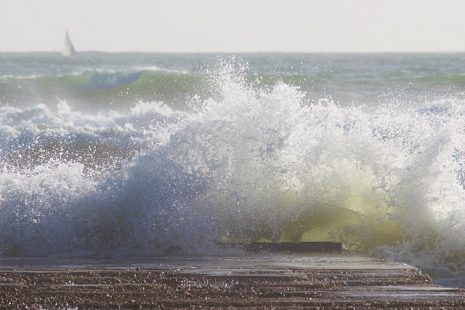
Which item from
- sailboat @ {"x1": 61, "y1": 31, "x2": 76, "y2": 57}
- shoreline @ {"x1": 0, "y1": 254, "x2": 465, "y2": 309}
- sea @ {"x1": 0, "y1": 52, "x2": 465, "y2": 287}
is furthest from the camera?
sailboat @ {"x1": 61, "y1": 31, "x2": 76, "y2": 57}

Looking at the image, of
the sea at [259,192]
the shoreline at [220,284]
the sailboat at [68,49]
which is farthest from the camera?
the sailboat at [68,49]

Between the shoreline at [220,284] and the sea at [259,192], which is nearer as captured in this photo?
the shoreline at [220,284]

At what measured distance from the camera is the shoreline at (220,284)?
6324 mm

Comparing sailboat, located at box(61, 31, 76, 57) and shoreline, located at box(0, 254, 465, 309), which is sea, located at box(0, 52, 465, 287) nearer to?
shoreline, located at box(0, 254, 465, 309)

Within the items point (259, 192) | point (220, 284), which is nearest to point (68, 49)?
point (259, 192)

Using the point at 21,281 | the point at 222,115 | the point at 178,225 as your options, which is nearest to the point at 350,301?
the point at 21,281

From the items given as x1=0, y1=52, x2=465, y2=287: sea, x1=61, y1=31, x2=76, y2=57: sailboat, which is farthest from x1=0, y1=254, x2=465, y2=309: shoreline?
x1=61, y1=31, x2=76, y2=57: sailboat

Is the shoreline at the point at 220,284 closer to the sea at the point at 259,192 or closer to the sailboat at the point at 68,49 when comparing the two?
the sea at the point at 259,192

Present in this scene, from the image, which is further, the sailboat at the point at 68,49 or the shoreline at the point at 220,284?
the sailboat at the point at 68,49

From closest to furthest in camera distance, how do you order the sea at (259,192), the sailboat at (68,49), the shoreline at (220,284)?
the shoreline at (220,284), the sea at (259,192), the sailboat at (68,49)

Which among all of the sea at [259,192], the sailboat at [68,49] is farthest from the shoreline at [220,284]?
the sailboat at [68,49]

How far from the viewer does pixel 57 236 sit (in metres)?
9.00

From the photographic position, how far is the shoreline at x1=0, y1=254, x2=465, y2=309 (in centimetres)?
632

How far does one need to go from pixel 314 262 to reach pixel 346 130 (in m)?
3.03
